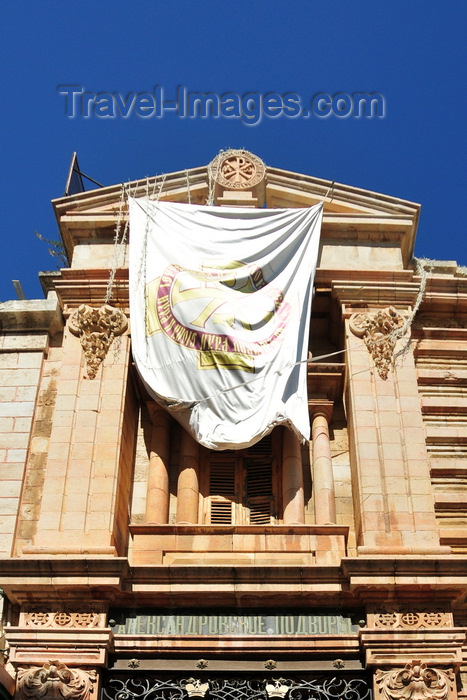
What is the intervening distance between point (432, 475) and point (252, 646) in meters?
5.10

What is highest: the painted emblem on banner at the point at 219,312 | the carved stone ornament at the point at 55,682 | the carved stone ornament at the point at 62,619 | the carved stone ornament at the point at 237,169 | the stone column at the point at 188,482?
the carved stone ornament at the point at 237,169

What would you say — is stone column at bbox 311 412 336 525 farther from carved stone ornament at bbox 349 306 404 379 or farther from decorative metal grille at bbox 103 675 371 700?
decorative metal grille at bbox 103 675 371 700

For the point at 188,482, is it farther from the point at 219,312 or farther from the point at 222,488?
the point at 219,312

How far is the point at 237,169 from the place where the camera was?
2302 centimetres

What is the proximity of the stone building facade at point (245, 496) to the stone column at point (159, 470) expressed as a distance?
0.03 m

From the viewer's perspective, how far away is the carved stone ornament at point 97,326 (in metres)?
20.0

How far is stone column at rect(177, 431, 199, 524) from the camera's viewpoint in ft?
61.3

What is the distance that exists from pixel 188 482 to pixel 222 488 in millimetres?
826

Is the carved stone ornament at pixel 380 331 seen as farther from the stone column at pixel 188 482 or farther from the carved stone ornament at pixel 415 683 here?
the carved stone ornament at pixel 415 683

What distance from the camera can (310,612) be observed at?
1689 cm

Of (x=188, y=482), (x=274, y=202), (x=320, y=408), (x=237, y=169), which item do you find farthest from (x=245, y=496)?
(x=237, y=169)

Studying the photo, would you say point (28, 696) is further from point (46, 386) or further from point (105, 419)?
point (46, 386)

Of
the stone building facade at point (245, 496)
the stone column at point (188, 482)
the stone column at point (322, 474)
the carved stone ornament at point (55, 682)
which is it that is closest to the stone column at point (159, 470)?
the stone building facade at point (245, 496)

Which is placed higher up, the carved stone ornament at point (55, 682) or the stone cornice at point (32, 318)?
the stone cornice at point (32, 318)
